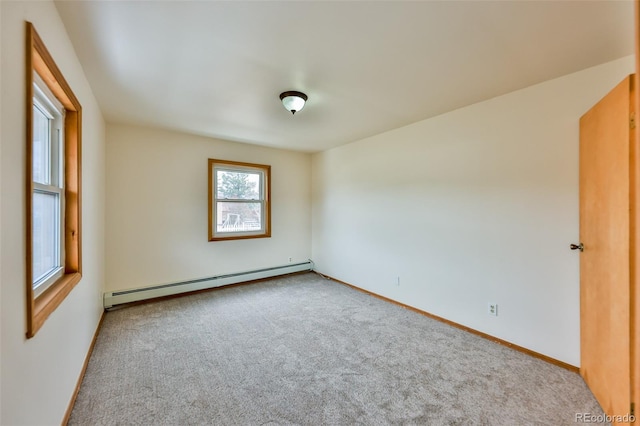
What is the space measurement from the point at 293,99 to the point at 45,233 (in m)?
2.12

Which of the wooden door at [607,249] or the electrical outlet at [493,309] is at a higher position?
the wooden door at [607,249]

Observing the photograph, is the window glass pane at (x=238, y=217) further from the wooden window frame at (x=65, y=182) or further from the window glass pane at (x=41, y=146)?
the window glass pane at (x=41, y=146)

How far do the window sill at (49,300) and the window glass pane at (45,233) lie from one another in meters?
0.10

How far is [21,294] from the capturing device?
3.69 feet

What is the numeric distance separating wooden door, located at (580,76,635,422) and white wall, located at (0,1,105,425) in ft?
9.85

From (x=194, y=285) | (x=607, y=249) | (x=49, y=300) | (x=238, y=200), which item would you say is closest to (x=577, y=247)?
(x=607, y=249)

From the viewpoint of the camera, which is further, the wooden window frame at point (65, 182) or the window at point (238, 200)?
the window at point (238, 200)

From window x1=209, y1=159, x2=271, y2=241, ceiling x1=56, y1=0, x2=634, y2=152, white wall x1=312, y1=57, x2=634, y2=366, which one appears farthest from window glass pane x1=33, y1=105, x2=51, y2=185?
white wall x1=312, y1=57, x2=634, y2=366

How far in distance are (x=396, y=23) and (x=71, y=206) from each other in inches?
103

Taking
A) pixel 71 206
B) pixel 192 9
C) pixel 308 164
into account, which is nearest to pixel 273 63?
pixel 192 9

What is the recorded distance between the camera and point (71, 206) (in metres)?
2.01

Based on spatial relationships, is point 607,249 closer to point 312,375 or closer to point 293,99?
point 312,375

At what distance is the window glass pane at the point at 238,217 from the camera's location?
14.7 feet

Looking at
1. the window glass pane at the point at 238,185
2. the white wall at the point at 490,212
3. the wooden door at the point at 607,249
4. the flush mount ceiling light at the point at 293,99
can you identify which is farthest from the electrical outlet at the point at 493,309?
the window glass pane at the point at 238,185
